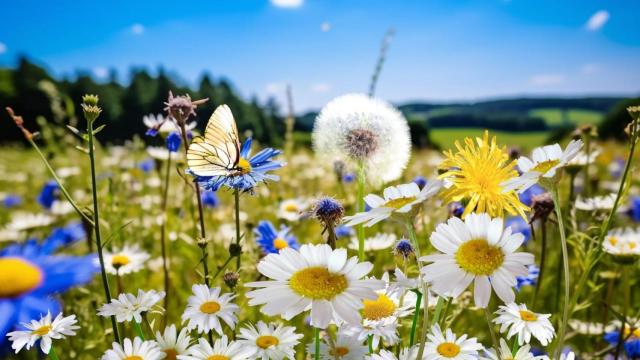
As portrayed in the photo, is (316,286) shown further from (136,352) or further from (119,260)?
(119,260)

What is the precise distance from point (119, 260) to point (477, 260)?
128cm

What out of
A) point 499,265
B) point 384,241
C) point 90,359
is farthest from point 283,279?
point 90,359

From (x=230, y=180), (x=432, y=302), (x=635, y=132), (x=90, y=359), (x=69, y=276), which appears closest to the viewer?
(x=69, y=276)

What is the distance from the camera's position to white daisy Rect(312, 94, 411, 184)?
1412mm

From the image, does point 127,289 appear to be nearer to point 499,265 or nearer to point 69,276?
point 69,276

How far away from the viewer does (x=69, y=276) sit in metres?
0.67

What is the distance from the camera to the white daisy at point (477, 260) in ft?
2.47

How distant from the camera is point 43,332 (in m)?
0.98

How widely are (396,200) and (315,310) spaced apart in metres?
0.23

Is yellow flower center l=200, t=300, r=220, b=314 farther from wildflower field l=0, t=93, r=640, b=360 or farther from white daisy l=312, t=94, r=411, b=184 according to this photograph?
white daisy l=312, t=94, r=411, b=184

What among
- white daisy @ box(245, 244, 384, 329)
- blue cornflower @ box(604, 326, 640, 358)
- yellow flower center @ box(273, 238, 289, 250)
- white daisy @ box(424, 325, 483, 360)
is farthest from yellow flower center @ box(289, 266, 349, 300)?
blue cornflower @ box(604, 326, 640, 358)

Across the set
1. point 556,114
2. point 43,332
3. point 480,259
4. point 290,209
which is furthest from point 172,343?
point 556,114

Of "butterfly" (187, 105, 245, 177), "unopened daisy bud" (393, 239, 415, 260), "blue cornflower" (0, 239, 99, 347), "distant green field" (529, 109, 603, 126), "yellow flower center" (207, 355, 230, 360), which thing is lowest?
"distant green field" (529, 109, 603, 126)

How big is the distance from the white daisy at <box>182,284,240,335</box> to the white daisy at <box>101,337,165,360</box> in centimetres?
9
